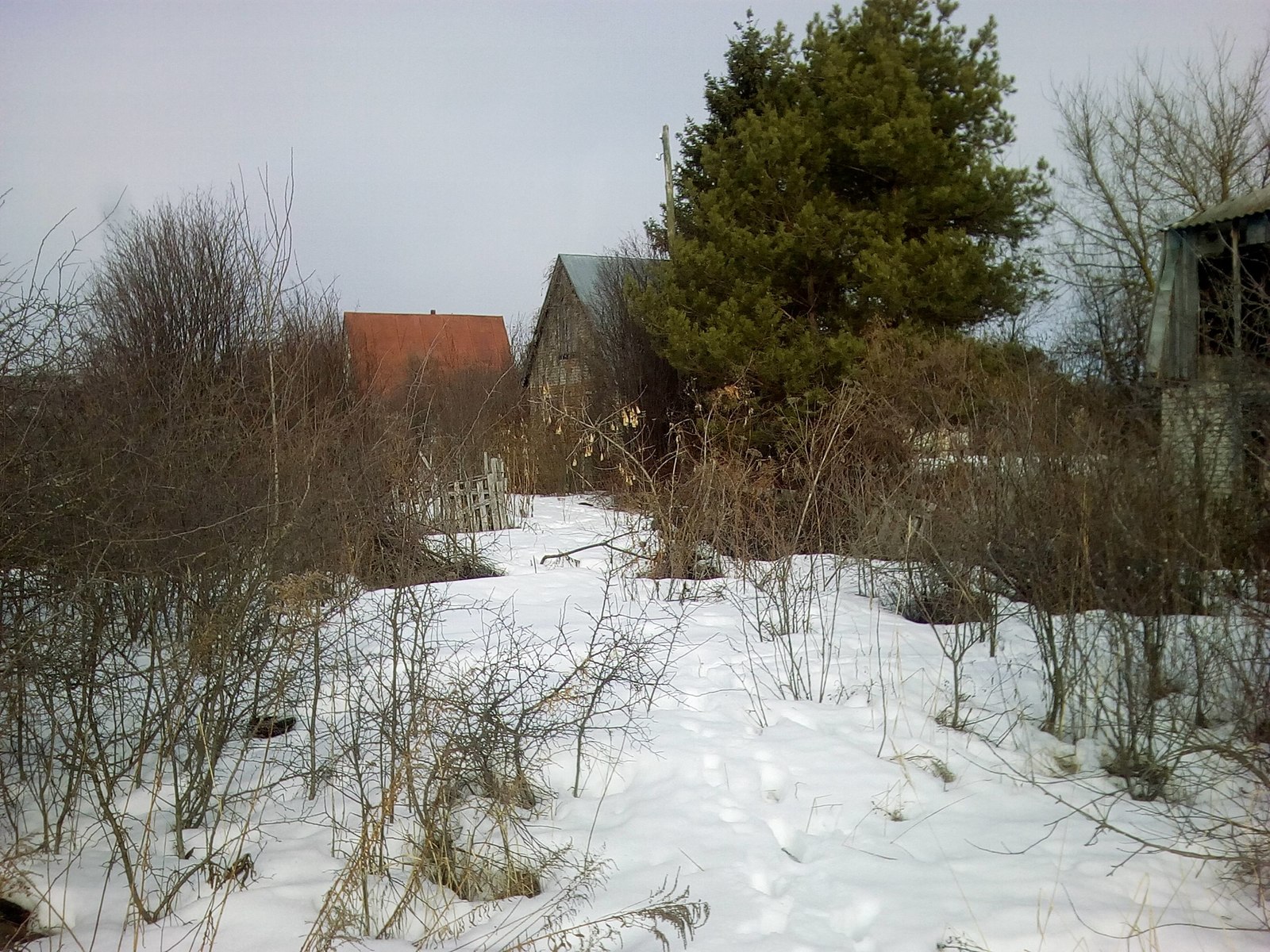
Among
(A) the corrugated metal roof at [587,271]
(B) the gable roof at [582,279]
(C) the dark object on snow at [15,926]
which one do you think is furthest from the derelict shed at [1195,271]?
(C) the dark object on snow at [15,926]

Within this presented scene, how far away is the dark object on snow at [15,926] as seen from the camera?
316 cm

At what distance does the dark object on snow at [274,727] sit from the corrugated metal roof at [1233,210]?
1079 centimetres

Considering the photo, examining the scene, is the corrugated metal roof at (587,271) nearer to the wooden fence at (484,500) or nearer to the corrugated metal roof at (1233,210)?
the wooden fence at (484,500)

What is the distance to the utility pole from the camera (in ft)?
59.2

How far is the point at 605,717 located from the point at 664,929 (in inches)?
65.1

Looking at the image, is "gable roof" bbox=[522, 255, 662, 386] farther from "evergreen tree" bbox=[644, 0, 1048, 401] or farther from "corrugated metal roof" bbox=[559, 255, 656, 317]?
"evergreen tree" bbox=[644, 0, 1048, 401]

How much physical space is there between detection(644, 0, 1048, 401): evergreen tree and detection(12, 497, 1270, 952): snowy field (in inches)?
348

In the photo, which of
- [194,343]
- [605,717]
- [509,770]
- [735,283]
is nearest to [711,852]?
[509,770]

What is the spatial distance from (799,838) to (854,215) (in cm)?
1176

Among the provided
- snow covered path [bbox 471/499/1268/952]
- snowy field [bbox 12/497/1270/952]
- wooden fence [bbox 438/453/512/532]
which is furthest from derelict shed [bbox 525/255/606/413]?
snow covered path [bbox 471/499/1268/952]

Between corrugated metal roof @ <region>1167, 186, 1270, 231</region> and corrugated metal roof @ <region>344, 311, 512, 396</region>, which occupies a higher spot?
corrugated metal roof @ <region>344, 311, 512, 396</region>

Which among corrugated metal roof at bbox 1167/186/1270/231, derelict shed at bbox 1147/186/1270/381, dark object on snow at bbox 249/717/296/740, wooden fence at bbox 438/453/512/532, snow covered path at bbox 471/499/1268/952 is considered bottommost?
snow covered path at bbox 471/499/1268/952

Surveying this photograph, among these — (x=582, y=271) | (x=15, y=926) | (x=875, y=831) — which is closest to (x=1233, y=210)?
(x=875, y=831)

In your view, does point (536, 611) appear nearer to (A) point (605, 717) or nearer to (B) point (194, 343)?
(A) point (605, 717)
